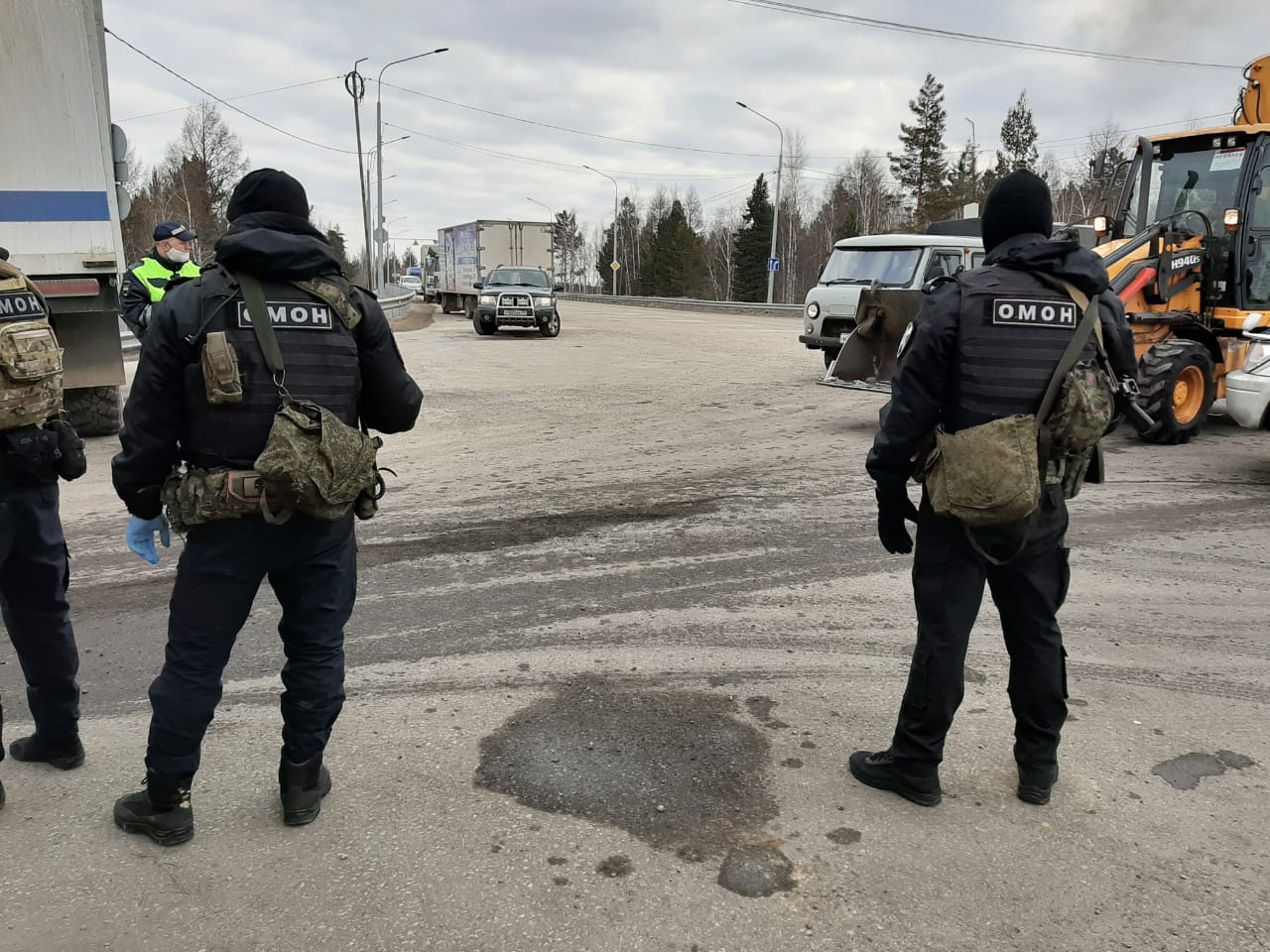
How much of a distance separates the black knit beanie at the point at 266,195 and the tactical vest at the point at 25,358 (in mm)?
858

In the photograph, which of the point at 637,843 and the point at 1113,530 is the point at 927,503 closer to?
the point at 637,843

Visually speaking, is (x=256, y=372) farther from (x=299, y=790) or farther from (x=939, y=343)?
(x=939, y=343)

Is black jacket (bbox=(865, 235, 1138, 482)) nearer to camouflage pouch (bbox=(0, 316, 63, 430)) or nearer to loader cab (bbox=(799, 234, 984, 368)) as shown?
camouflage pouch (bbox=(0, 316, 63, 430))

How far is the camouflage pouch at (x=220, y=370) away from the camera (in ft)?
8.16

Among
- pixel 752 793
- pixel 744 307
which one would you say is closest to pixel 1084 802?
pixel 752 793

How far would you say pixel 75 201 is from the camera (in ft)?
25.3

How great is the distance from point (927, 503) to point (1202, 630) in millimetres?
2572

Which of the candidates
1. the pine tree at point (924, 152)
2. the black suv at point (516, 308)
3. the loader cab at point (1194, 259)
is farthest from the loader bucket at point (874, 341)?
the pine tree at point (924, 152)

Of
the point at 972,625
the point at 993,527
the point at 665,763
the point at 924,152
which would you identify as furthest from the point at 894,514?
the point at 924,152

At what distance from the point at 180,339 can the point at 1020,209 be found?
2.60 meters

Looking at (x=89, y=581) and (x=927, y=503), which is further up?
(x=927, y=503)

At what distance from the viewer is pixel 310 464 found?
8.28 feet

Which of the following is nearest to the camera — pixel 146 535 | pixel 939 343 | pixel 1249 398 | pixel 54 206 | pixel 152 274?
pixel 939 343

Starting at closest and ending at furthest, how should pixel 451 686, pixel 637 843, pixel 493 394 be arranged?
pixel 637 843 → pixel 451 686 → pixel 493 394
